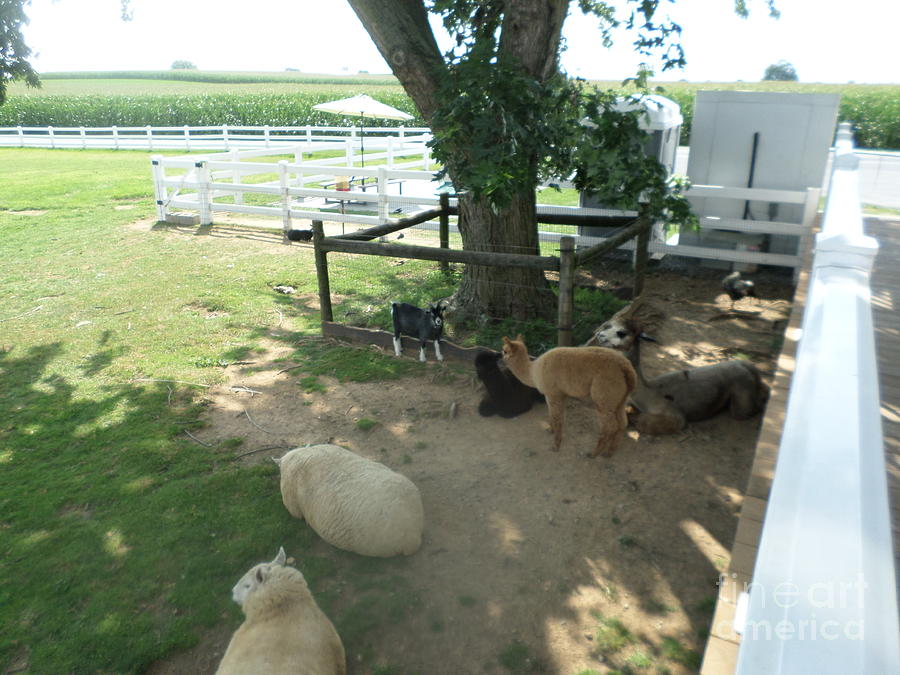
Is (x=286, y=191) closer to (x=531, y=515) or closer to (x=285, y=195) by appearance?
(x=285, y=195)

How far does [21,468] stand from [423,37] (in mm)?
5617

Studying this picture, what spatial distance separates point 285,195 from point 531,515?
34.8ft

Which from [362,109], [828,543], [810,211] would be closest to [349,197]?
[362,109]

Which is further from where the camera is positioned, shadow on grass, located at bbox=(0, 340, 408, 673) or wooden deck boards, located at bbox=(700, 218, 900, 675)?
shadow on grass, located at bbox=(0, 340, 408, 673)

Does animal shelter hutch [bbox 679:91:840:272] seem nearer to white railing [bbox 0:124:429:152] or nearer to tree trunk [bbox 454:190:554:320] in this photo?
tree trunk [bbox 454:190:554:320]

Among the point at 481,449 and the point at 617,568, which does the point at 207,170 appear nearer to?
the point at 481,449

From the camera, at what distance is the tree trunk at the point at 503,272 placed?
299 inches

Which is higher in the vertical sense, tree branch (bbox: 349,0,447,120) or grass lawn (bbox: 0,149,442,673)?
tree branch (bbox: 349,0,447,120)

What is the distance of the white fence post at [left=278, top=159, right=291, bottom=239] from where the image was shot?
43.2ft

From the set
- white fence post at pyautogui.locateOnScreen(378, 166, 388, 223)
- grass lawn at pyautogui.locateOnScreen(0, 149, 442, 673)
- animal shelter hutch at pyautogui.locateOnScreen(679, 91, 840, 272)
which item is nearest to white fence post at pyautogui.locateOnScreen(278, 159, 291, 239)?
white fence post at pyautogui.locateOnScreen(378, 166, 388, 223)

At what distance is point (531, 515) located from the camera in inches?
175

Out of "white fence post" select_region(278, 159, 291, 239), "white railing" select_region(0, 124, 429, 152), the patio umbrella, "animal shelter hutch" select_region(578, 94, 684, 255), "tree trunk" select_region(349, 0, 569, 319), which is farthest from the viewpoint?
"white railing" select_region(0, 124, 429, 152)

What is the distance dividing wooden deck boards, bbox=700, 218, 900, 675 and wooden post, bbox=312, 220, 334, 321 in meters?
4.89

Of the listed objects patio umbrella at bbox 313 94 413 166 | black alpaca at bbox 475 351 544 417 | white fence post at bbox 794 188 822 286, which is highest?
patio umbrella at bbox 313 94 413 166
